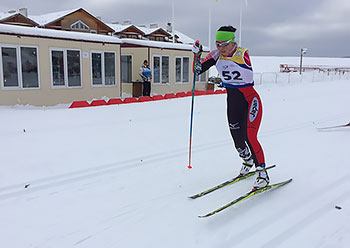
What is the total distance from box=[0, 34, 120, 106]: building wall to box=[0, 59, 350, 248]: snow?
4191mm

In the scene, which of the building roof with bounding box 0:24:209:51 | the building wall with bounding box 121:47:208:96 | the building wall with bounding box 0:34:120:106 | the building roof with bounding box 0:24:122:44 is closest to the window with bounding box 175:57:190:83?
the building wall with bounding box 121:47:208:96

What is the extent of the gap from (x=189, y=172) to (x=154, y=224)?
4.99 feet

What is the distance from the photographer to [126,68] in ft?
54.3

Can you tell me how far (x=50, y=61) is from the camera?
39.2ft

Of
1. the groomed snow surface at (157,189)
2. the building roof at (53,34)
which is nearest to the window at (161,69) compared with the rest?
the building roof at (53,34)

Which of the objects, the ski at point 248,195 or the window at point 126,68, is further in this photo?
the window at point 126,68

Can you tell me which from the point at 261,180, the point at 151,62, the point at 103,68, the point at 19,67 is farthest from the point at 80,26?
the point at 261,180

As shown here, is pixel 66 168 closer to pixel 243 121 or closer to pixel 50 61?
pixel 243 121

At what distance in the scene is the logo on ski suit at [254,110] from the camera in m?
3.69

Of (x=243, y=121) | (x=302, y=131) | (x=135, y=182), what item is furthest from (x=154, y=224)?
(x=302, y=131)

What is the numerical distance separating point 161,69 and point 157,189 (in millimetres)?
13261

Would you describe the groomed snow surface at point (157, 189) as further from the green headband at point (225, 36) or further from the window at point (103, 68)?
the window at point (103, 68)

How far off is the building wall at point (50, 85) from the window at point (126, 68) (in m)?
2.17

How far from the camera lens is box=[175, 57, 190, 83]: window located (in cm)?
1738
